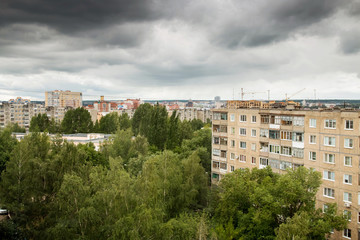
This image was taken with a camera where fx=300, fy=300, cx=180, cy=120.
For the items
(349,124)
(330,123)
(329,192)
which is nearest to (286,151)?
(330,123)

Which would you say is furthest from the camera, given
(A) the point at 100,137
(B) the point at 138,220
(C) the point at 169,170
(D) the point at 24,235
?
(A) the point at 100,137

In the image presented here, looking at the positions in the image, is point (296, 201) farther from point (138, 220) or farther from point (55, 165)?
point (55, 165)

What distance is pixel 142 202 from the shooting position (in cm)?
1808

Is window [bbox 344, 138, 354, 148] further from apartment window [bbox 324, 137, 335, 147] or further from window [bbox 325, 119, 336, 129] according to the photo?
window [bbox 325, 119, 336, 129]

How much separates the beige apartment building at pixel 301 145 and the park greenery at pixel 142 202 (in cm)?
541

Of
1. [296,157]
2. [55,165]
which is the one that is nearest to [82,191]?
[55,165]

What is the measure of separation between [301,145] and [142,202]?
19758 mm

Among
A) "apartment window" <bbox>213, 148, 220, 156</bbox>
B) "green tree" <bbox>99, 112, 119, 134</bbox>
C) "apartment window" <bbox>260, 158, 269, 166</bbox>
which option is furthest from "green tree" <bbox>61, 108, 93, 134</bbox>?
"apartment window" <bbox>260, 158, 269, 166</bbox>

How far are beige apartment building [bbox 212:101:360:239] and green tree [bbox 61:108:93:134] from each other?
52.2m

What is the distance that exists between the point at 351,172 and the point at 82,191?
23.0 m

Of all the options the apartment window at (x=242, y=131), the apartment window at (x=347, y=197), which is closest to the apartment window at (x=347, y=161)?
the apartment window at (x=347, y=197)

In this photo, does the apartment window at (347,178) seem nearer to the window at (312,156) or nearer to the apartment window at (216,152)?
the window at (312,156)

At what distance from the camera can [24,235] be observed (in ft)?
64.6

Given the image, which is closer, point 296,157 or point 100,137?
point 296,157
